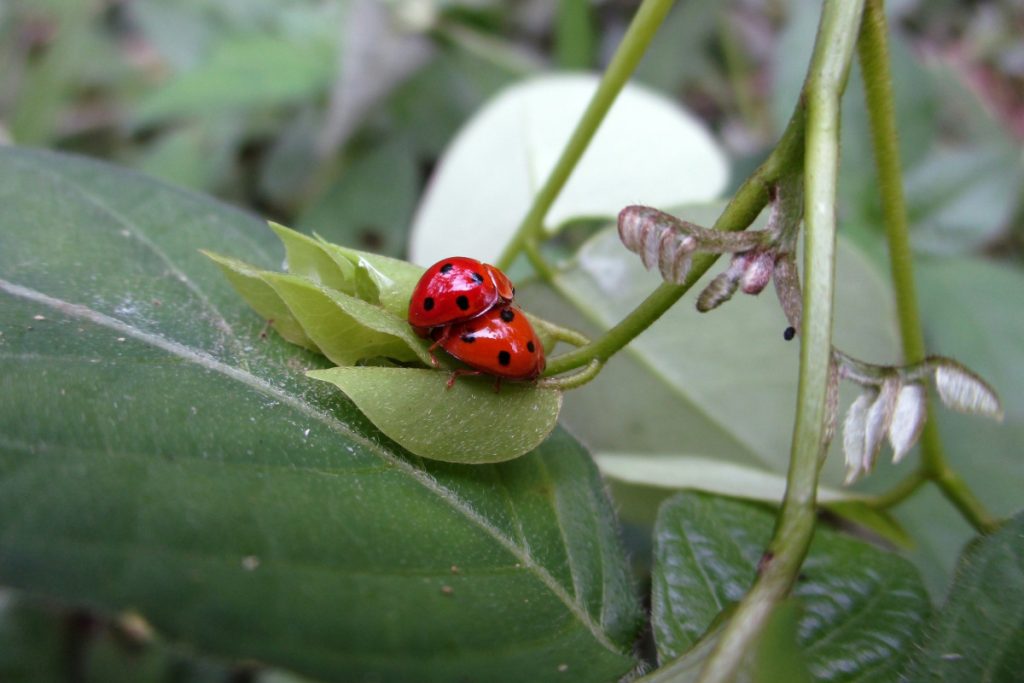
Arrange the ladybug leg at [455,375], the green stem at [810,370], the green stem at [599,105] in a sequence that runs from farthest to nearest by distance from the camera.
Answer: the green stem at [599,105] < the ladybug leg at [455,375] < the green stem at [810,370]

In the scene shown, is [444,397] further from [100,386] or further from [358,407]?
[100,386]

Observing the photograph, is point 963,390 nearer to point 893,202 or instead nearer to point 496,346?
point 893,202

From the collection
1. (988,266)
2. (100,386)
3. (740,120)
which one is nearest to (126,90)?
(740,120)

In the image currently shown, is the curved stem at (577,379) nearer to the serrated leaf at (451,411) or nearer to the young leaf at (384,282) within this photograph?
the serrated leaf at (451,411)

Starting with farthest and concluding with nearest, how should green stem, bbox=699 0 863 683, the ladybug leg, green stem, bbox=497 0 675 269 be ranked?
green stem, bbox=497 0 675 269, the ladybug leg, green stem, bbox=699 0 863 683

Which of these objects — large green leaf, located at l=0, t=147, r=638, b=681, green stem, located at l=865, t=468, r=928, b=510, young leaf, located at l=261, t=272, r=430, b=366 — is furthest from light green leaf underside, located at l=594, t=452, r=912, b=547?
young leaf, located at l=261, t=272, r=430, b=366

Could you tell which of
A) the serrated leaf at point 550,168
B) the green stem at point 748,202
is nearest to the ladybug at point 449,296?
the green stem at point 748,202

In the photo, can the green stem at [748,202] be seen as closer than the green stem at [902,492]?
Yes

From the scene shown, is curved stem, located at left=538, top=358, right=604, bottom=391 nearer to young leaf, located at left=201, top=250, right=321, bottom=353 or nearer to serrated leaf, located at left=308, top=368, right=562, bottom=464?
serrated leaf, located at left=308, top=368, right=562, bottom=464
